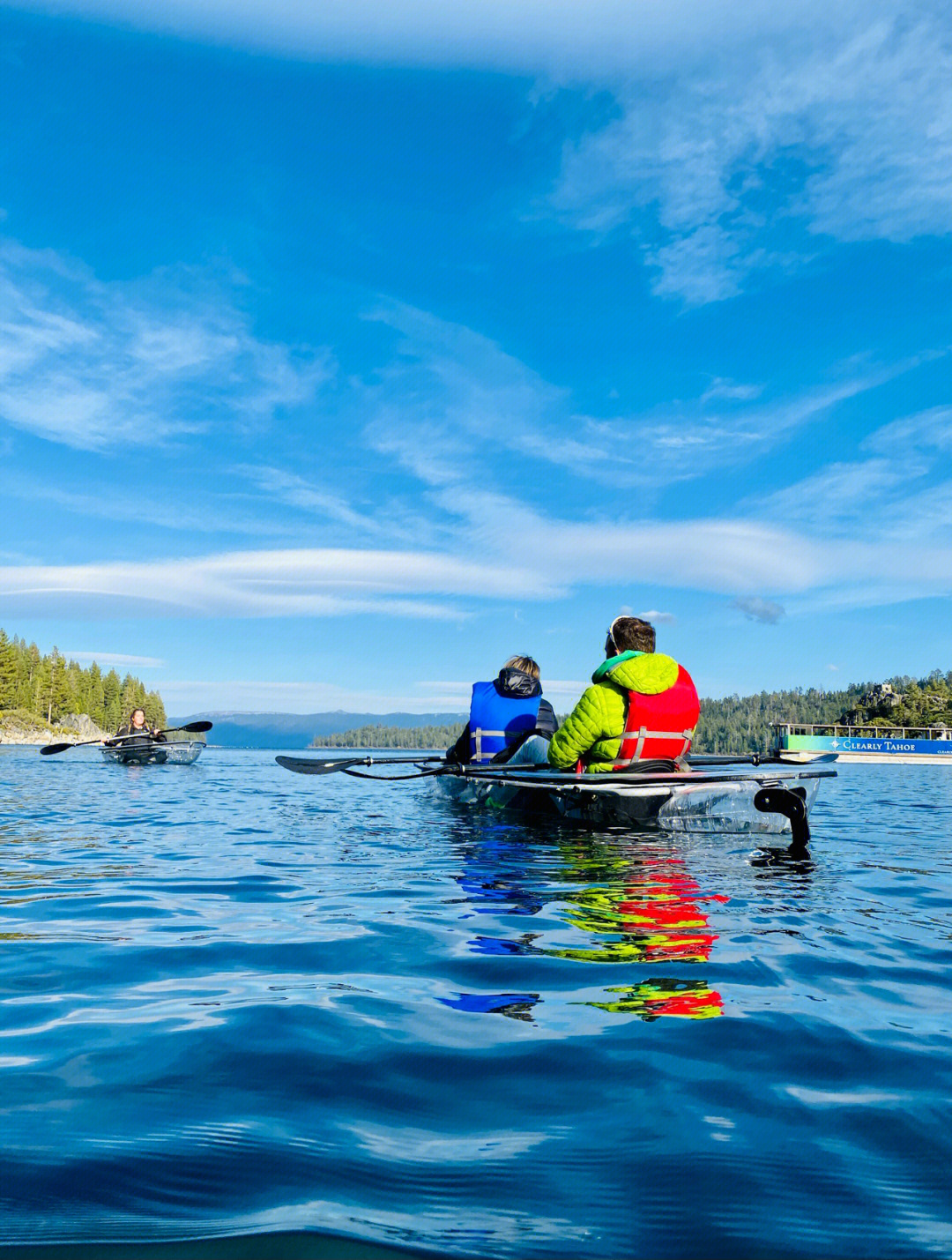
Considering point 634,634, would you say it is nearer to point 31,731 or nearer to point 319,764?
point 319,764

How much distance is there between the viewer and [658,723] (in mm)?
10328

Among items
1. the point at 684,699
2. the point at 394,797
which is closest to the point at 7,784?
the point at 394,797

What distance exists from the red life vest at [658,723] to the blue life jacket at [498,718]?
10.5 feet

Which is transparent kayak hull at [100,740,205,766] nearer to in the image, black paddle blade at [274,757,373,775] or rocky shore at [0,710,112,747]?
black paddle blade at [274,757,373,775]

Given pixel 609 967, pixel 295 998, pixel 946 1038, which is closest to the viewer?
pixel 946 1038

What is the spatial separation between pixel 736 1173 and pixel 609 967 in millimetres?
2130

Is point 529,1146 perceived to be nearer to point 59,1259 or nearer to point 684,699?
point 59,1259

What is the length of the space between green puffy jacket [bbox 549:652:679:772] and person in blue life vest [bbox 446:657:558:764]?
2508 millimetres

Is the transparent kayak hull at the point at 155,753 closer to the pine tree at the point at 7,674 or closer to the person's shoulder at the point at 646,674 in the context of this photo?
the person's shoulder at the point at 646,674

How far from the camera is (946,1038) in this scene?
359 cm

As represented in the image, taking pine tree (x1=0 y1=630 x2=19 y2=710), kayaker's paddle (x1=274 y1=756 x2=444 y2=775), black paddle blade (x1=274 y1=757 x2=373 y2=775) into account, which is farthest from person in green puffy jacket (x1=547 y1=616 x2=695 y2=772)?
pine tree (x1=0 y1=630 x2=19 y2=710)

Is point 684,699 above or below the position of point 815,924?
above

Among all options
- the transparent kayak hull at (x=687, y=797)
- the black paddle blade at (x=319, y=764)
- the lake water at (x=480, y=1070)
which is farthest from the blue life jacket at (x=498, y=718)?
the lake water at (x=480, y=1070)

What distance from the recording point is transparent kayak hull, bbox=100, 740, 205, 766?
104 feet
